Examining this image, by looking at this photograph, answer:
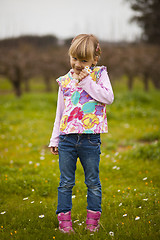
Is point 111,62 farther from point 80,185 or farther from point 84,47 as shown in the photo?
point 84,47

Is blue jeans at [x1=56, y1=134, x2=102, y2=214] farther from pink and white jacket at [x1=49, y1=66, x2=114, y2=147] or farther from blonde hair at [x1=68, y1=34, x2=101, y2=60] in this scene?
blonde hair at [x1=68, y1=34, x2=101, y2=60]

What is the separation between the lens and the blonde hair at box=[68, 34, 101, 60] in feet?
8.50

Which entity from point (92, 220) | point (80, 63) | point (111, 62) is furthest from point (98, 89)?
point (111, 62)

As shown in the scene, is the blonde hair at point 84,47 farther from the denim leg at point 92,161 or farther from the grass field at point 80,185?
the grass field at point 80,185

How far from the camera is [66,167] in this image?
280 centimetres

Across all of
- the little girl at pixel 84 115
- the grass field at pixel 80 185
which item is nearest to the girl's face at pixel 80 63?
the little girl at pixel 84 115

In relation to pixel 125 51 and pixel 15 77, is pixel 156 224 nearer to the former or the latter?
pixel 15 77

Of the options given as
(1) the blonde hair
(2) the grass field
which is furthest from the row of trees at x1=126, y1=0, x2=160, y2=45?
(1) the blonde hair

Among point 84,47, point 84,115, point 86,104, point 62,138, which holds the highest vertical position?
point 84,47

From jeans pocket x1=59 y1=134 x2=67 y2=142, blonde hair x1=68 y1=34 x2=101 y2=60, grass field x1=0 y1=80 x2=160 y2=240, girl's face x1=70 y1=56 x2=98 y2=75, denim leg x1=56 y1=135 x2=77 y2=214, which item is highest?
blonde hair x1=68 y1=34 x2=101 y2=60

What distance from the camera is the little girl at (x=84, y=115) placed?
8.63ft

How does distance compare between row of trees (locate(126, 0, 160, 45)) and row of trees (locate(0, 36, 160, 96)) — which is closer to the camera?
row of trees (locate(126, 0, 160, 45))

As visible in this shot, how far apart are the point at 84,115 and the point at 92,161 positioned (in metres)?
0.47

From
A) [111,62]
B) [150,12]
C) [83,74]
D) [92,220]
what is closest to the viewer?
[83,74]
